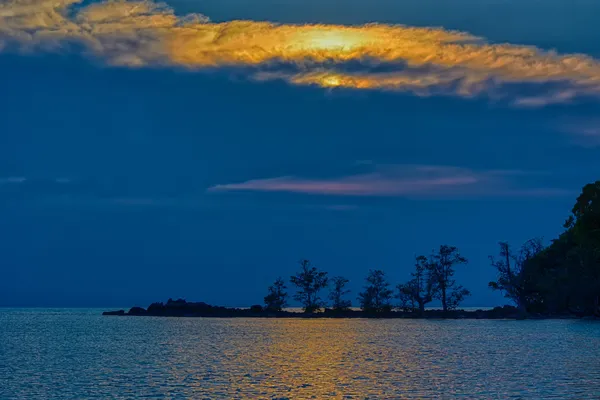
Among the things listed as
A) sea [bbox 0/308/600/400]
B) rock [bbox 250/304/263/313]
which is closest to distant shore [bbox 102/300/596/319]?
rock [bbox 250/304/263/313]

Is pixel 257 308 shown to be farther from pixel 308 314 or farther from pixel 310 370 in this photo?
pixel 310 370

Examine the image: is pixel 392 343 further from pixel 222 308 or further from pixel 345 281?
pixel 222 308

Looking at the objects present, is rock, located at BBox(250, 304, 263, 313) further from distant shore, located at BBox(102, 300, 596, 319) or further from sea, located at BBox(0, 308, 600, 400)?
sea, located at BBox(0, 308, 600, 400)

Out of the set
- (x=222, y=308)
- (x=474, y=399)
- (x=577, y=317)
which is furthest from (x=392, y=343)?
(x=222, y=308)

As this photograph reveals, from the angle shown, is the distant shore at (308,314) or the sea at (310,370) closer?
the sea at (310,370)

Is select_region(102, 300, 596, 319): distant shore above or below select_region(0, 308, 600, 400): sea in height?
above

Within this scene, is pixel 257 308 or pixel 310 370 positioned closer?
pixel 310 370

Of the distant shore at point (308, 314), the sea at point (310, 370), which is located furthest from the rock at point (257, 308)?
the sea at point (310, 370)

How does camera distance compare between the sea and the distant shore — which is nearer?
the sea

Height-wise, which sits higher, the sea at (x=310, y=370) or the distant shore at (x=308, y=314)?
the distant shore at (x=308, y=314)

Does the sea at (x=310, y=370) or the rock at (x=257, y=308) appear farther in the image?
the rock at (x=257, y=308)

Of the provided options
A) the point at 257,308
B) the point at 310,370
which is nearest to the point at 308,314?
the point at 257,308

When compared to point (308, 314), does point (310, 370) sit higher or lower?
lower

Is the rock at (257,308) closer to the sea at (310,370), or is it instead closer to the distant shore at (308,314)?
the distant shore at (308,314)
